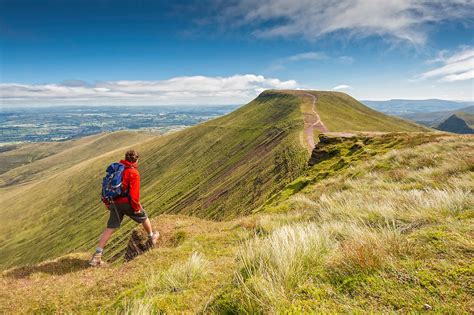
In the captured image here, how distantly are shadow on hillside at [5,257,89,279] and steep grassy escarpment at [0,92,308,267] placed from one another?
46.8m

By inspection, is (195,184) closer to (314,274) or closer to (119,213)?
→ (119,213)

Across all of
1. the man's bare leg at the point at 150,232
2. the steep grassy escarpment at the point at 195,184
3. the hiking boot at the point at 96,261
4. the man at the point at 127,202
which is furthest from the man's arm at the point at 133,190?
the steep grassy escarpment at the point at 195,184

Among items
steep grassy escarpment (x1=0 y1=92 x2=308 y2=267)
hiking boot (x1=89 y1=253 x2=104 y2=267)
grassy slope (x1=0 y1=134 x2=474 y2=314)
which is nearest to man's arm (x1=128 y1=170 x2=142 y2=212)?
grassy slope (x1=0 y1=134 x2=474 y2=314)

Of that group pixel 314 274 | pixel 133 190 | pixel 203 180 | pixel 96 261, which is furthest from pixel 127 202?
pixel 203 180

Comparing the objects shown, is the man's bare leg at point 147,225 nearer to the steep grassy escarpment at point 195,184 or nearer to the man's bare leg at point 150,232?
the man's bare leg at point 150,232

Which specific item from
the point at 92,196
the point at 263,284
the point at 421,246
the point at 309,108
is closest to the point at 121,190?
the point at 263,284

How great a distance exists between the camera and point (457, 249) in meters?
4.29

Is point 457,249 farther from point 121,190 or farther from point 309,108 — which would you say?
point 309,108

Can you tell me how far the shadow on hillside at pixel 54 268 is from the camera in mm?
11258

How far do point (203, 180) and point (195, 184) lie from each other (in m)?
4.06

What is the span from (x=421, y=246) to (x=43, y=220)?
219 metres

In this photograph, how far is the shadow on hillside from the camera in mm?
11258

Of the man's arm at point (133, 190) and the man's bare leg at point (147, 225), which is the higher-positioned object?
the man's arm at point (133, 190)

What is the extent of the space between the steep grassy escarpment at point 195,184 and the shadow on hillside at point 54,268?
1842 inches
